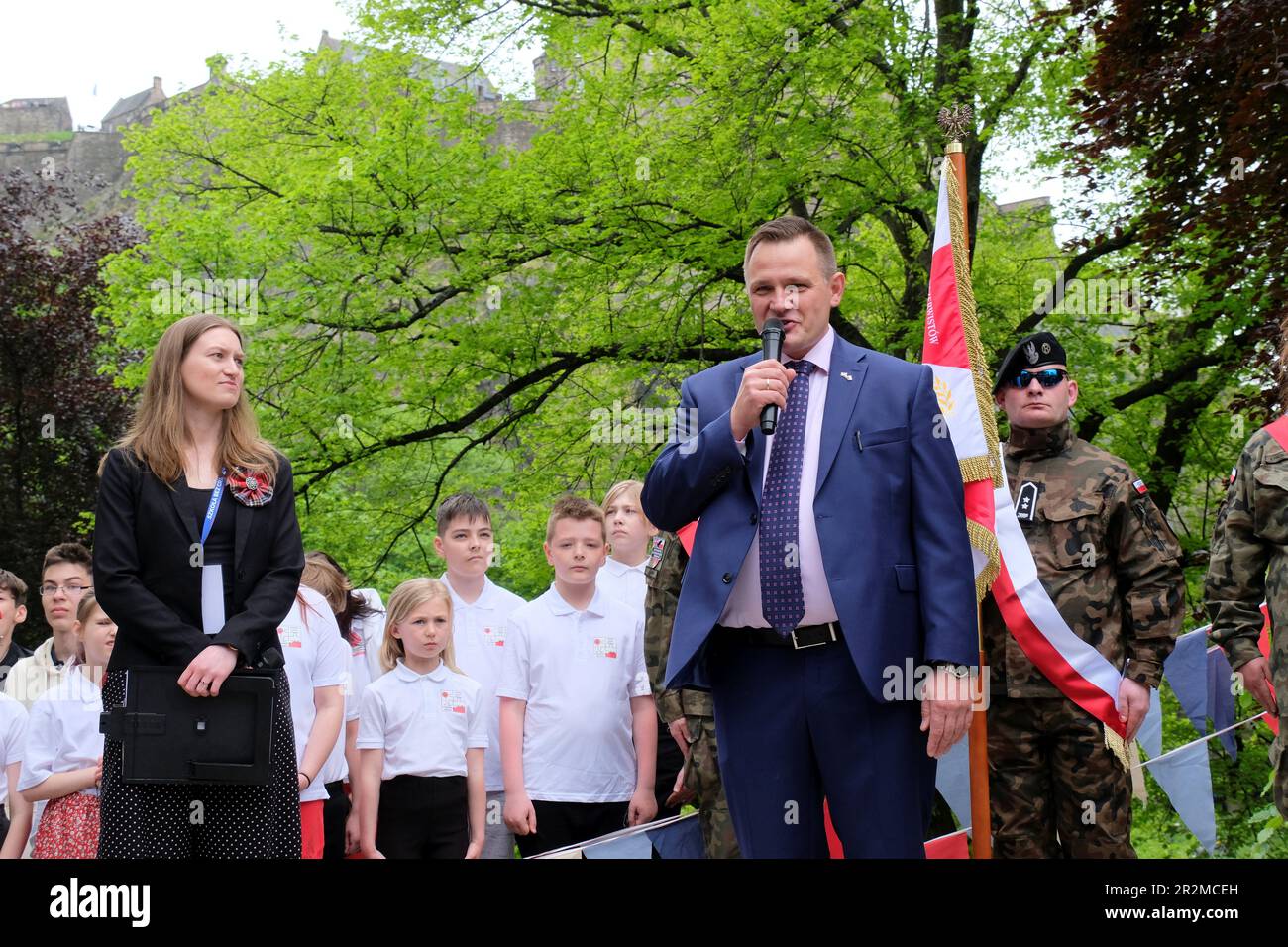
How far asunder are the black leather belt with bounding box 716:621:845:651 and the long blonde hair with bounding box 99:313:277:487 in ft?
4.92

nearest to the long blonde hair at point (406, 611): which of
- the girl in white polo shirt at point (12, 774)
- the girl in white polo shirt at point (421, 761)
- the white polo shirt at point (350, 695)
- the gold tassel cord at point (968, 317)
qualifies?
the girl in white polo shirt at point (421, 761)

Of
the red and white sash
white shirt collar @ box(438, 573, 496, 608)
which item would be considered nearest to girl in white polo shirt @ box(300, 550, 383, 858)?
white shirt collar @ box(438, 573, 496, 608)

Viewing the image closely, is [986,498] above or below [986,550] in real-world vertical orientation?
above

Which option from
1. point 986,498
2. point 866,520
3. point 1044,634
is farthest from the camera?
point 986,498

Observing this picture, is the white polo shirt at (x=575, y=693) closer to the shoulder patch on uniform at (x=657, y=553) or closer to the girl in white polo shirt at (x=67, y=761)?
the shoulder patch on uniform at (x=657, y=553)

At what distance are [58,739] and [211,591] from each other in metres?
2.35

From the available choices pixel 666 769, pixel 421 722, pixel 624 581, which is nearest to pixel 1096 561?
pixel 666 769

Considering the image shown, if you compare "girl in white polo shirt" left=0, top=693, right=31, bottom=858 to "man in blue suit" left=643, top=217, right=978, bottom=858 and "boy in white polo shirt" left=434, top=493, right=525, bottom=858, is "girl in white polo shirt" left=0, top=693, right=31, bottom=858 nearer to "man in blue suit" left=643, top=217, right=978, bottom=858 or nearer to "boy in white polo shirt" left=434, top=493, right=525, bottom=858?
"boy in white polo shirt" left=434, top=493, right=525, bottom=858

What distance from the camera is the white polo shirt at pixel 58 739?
5.57 m

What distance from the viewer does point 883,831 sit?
3.07 meters

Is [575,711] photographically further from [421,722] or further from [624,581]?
[624,581]

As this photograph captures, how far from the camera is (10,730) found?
6.07 metres

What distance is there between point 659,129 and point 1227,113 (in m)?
4.71
